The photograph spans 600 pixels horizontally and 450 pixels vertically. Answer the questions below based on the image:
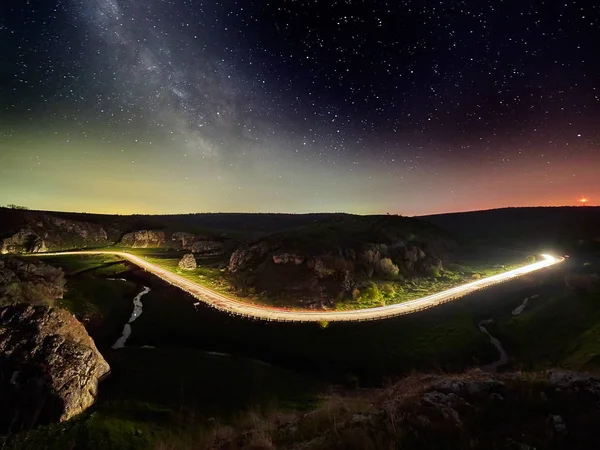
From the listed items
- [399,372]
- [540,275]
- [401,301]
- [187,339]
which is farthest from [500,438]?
[540,275]

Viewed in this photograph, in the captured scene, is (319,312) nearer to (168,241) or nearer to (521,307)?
(521,307)

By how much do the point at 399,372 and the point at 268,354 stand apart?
17220 millimetres

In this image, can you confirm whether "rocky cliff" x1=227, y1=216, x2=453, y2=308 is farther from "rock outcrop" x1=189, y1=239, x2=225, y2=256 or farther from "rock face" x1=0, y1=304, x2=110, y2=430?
"rock outcrop" x1=189, y1=239, x2=225, y2=256

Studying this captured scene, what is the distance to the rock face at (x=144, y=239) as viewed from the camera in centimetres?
16738

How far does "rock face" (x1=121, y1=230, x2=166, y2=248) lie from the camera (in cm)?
16738

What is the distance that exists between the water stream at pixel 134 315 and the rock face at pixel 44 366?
12234 millimetres

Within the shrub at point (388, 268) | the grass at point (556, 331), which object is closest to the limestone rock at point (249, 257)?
the shrub at point (388, 268)

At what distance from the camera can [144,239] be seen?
169625mm

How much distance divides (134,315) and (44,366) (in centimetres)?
3250

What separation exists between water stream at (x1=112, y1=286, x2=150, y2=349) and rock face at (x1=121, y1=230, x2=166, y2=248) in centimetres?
9606

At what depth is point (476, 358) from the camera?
45.1 m

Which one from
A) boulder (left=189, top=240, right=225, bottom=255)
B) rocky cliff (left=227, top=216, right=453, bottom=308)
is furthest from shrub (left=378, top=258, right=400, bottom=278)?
boulder (left=189, top=240, right=225, bottom=255)

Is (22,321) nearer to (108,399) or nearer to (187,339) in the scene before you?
(108,399)

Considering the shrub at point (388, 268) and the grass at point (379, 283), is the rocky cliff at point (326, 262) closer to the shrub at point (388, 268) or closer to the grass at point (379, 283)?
the shrub at point (388, 268)
